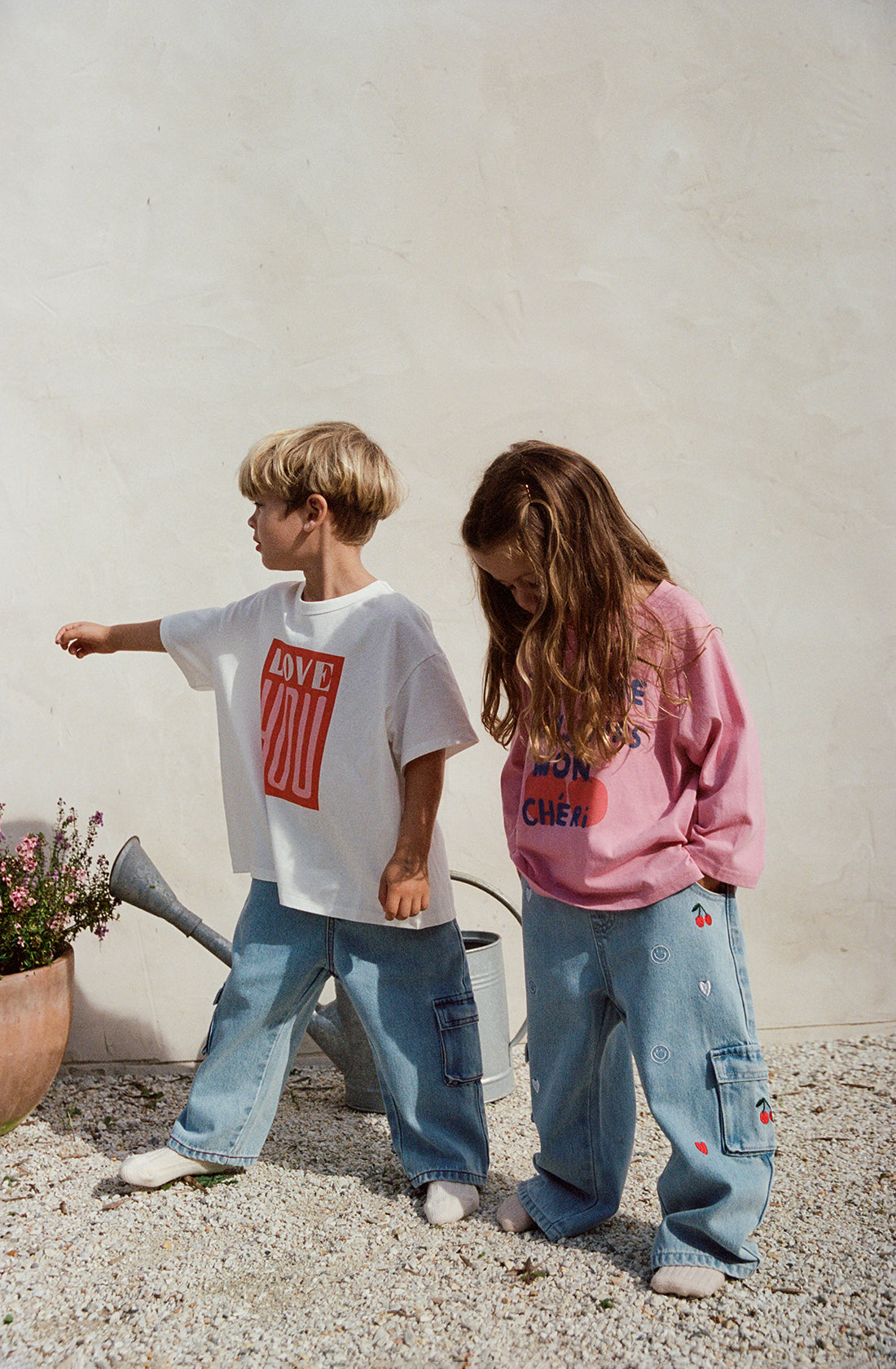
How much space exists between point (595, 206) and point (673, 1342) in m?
2.60

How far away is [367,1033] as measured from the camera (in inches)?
78.5

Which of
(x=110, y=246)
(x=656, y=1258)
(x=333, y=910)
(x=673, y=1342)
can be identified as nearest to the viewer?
(x=673, y=1342)

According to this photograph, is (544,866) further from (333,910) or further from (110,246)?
(110,246)

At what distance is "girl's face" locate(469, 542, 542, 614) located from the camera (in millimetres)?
1733

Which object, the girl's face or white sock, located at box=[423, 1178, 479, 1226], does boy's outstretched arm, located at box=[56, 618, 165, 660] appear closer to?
the girl's face

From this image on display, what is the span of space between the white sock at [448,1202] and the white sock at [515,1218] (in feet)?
0.21

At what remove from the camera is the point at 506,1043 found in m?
2.59

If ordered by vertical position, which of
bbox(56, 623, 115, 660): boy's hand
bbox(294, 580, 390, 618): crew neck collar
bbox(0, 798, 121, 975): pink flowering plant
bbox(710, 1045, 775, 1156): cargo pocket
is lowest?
bbox(710, 1045, 775, 1156): cargo pocket

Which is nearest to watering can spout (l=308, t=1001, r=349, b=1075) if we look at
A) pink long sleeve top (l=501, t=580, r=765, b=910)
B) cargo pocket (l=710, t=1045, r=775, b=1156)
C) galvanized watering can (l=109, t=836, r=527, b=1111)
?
galvanized watering can (l=109, t=836, r=527, b=1111)

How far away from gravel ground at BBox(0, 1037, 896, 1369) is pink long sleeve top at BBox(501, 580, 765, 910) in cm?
64

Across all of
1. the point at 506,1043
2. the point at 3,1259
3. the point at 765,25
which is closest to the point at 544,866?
the point at 506,1043

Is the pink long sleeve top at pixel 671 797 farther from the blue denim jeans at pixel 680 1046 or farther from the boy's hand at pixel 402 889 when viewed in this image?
the boy's hand at pixel 402 889

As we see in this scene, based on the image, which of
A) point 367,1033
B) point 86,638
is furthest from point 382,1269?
point 86,638

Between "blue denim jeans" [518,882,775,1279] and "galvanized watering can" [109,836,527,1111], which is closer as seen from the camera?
"blue denim jeans" [518,882,775,1279]
